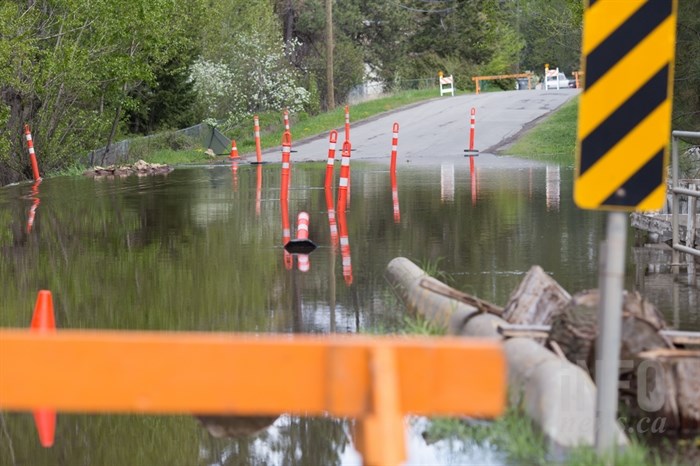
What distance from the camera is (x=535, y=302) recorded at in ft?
26.8

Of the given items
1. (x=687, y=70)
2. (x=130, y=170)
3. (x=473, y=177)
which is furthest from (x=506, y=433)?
(x=130, y=170)

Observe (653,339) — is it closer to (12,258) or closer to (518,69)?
(12,258)

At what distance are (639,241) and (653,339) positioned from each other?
798 cm

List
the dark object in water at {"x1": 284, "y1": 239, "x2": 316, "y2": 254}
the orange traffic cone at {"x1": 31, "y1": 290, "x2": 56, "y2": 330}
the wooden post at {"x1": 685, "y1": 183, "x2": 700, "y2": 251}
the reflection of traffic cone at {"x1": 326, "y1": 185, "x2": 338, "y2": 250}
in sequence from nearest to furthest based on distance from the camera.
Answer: the orange traffic cone at {"x1": 31, "y1": 290, "x2": 56, "y2": 330}
the wooden post at {"x1": 685, "y1": 183, "x2": 700, "y2": 251}
the dark object in water at {"x1": 284, "y1": 239, "x2": 316, "y2": 254}
the reflection of traffic cone at {"x1": 326, "y1": 185, "x2": 338, "y2": 250}

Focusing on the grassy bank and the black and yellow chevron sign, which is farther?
the grassy bank

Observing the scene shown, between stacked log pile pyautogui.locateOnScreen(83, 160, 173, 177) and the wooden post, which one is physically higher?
stacked log pile pyautogui.locateOnScreen(83, 160, 173, 177)

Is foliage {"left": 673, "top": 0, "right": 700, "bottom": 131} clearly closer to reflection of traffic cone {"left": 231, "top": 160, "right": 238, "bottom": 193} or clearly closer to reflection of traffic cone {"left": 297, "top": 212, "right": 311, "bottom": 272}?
reflection of traffic cone {"left": 297, "top": 212, "right": 311, "bottom": 272}

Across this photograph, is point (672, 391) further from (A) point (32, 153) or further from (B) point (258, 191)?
(A) point (32, 153)

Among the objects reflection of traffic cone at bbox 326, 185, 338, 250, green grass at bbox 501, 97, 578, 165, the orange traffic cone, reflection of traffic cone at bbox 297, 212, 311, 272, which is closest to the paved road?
green grass at bbox 501, 97, 578, 165

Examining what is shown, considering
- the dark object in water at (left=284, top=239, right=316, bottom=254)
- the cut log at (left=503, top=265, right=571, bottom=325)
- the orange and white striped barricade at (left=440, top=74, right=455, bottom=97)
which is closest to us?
the cut log at (left=503, top=265, right=571, bottom=325)

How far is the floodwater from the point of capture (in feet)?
22.0

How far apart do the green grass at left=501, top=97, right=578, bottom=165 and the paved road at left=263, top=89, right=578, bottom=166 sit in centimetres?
66

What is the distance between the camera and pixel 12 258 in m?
14.5

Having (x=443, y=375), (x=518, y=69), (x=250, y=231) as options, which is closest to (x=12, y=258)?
(x=250, y=231)
